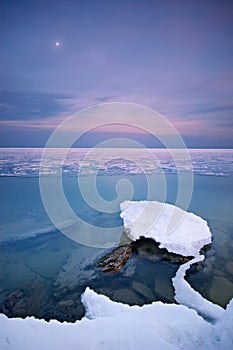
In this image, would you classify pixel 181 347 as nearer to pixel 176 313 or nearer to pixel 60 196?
pixel 176 313

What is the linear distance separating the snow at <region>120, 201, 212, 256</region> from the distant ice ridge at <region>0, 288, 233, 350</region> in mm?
3091

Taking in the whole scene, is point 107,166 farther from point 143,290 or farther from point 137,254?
point 143,290

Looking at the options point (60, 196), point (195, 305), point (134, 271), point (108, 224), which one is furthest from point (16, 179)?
point (195, 305)

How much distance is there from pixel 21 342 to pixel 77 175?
18700mm

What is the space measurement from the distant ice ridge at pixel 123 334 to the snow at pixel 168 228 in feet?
10.1

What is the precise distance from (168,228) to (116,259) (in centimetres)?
225

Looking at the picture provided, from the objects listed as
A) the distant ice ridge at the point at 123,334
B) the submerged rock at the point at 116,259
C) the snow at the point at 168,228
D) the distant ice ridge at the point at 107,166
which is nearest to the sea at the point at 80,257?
the submerged rock at the point at 116,259

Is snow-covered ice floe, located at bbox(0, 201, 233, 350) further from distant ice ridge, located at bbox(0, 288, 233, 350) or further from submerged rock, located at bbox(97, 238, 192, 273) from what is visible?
submerged rock, located at bbox(97, 238, 192, 273)

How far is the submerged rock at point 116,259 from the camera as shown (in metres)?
6.28

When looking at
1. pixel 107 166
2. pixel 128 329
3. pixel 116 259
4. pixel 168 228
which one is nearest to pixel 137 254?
pixel 116 259

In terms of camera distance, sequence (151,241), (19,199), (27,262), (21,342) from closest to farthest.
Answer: (21,342) → (27,262) → (151,241) → (19,199)

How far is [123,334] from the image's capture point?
342cm

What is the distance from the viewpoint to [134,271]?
6254 mm

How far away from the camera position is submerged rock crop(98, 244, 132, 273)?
6277mm
